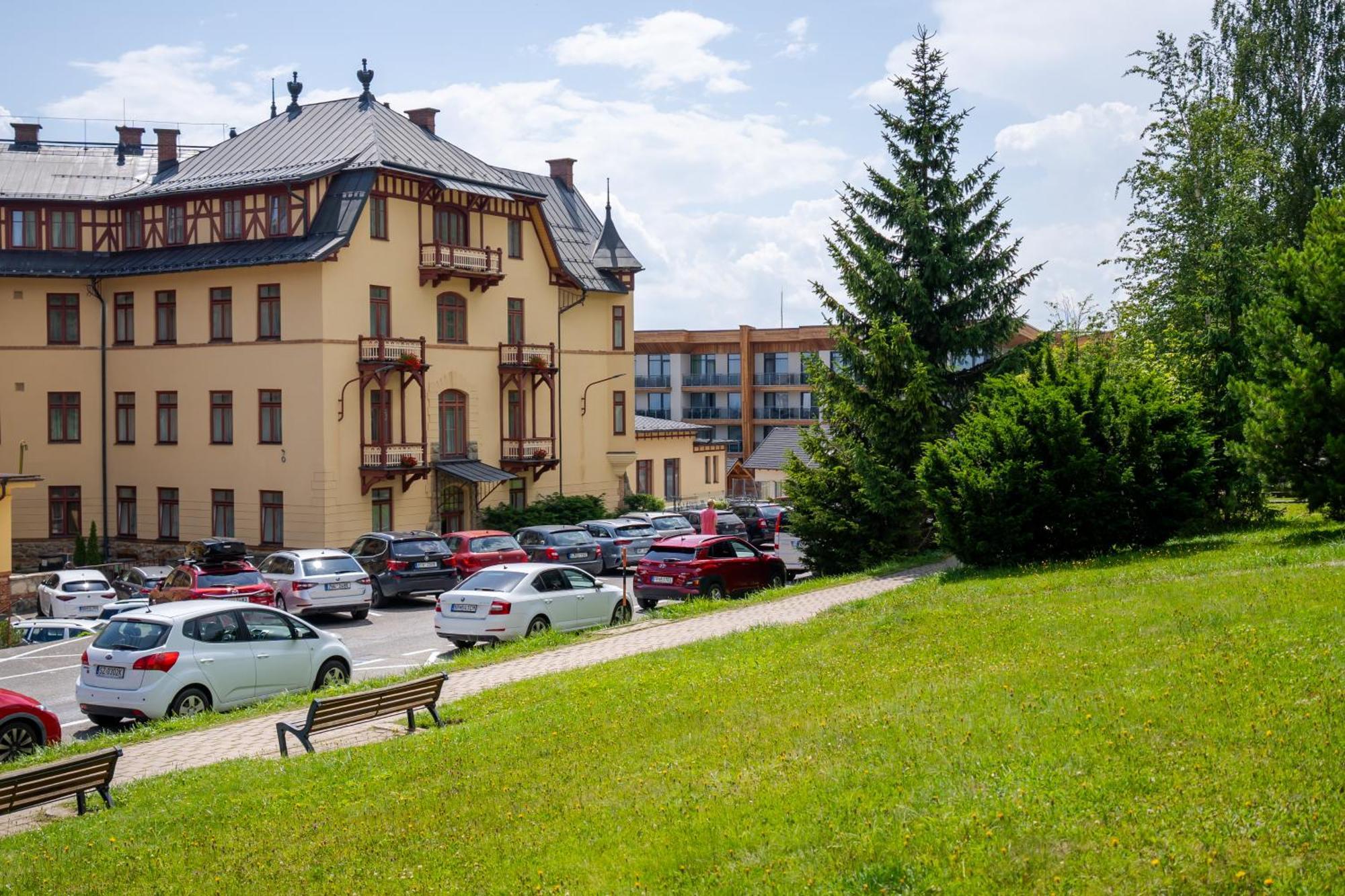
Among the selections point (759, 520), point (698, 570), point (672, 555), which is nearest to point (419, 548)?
point (672, 555)

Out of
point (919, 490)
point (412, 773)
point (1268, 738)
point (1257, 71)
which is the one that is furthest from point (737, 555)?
point (1257, 71)

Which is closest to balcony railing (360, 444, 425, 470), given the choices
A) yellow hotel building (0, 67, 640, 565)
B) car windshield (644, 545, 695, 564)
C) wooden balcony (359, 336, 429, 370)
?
yellow hotel building (0, 67, 640, 565)

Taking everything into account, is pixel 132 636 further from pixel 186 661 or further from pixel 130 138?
pixel 130 138

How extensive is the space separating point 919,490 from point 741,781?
14080 mm

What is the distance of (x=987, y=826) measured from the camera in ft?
25.3

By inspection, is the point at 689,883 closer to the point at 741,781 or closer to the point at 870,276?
the point at 741,781

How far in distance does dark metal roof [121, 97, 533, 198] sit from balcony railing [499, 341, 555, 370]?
207 inches

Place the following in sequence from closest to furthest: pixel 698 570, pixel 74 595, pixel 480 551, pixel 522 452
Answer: pixel 698 570 < pixel 480 551 < pixel 74 595 < pixel 522 452

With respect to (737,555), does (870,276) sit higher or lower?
higher

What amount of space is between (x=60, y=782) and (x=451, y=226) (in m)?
34.0

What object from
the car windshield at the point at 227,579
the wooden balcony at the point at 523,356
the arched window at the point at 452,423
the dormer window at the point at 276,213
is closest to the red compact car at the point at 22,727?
the car windshield at the point at 227,579

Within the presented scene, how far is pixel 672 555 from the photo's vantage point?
25641 millimetres

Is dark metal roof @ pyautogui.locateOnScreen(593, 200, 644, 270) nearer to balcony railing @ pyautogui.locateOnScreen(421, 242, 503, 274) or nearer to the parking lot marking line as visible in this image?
balcony railing @ pyautogui.locateOnScreen(421, 242, 503, 274)

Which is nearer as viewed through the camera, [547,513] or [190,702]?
[190,702]
